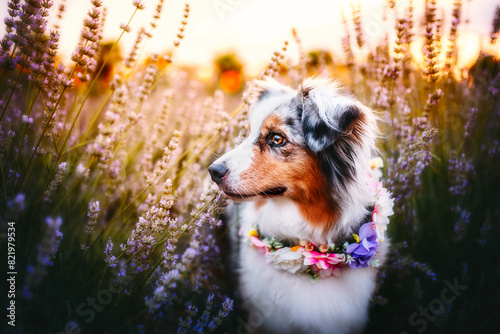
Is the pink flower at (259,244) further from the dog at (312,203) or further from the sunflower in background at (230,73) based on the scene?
the sunflower in background at (230,73)

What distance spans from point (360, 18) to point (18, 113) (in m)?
2.79

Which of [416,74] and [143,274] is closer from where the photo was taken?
[143,274]

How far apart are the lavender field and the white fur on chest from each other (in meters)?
0.21

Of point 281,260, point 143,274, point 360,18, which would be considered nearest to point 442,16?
point 360,18

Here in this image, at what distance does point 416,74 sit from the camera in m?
3.28

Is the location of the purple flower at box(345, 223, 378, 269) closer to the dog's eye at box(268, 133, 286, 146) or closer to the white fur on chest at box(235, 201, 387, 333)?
the white fur on chest at box(235, 201, 387, 333)

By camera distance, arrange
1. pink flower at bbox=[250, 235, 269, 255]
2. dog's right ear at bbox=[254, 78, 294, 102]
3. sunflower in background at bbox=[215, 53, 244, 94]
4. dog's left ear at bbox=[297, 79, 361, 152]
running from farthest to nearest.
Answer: sunflower in background at bbox=[215, 53, 244, 94]
dog's right ear at bbox=[254, 78, 294, 102]
pink flower at bbox=[250, 235, 269, 255]
dog's left ear at bbox=[297, 79, 361, 152]

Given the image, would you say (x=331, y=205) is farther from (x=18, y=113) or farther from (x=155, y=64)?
(x=18, y=113)

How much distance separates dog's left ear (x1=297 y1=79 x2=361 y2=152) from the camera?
1.82m

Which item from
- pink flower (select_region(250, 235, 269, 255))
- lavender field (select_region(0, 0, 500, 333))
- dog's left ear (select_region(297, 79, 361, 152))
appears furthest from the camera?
pink flower (select_region(250, 235, 269, 255))

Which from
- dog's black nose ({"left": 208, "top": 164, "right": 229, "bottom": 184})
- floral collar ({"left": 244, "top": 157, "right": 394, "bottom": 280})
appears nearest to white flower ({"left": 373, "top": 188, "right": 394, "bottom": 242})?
floral collar ({"left": 244, "top": 157, "right": 394, "bottom": 280})

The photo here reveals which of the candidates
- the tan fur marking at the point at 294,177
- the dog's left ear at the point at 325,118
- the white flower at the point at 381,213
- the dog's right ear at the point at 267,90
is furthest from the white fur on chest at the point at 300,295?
the dog's right ear at the point at 267,90

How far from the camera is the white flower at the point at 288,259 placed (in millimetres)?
2055

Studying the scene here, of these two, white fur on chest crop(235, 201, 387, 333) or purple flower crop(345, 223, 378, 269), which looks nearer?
purple flower crop(345, 223, 378, 269)
